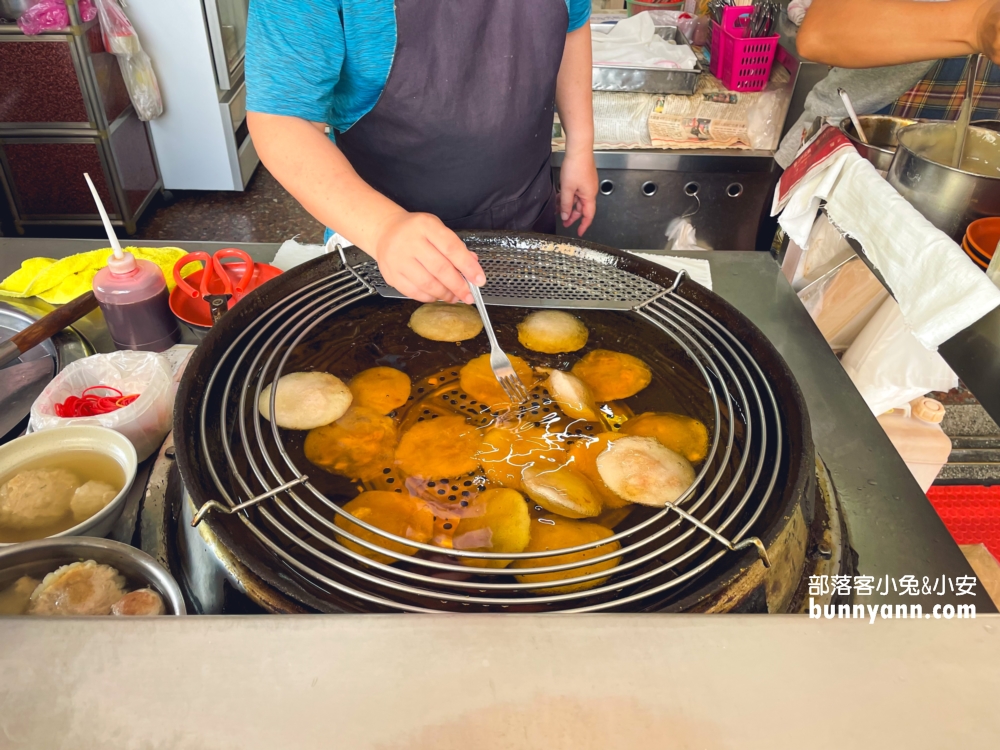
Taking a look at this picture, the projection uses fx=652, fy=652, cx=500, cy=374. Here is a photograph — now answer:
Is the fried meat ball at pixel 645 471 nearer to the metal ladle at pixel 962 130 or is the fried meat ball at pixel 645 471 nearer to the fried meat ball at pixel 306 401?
the fried meat ball at pixel 306 401

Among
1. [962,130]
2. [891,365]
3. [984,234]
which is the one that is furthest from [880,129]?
[984,234]

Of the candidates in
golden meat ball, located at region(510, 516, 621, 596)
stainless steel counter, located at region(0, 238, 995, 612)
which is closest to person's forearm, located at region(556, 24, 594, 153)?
stainless steel counter, located at region(0, 238, 995, 612)

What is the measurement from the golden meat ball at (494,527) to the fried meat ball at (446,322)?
1.70ft

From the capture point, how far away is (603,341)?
1706 mm

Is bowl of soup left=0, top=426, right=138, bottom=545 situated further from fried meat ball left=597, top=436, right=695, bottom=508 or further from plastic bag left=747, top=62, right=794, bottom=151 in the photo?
plastic bag left=747, top=62, right=794, bottom=151

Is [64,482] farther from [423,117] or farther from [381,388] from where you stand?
[423,117]

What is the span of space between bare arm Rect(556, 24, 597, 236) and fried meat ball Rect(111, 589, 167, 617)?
1733 millimetres

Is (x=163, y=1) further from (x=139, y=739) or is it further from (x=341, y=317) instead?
(x=139, y=739)

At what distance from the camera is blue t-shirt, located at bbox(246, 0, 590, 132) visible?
1.42 m

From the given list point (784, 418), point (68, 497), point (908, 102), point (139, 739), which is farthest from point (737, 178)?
point (139, 739)

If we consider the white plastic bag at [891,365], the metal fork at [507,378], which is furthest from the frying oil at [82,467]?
the white plastic bag at [891,365]

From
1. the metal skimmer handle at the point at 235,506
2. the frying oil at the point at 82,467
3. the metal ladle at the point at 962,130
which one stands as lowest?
the frying oil at the point at 82,467

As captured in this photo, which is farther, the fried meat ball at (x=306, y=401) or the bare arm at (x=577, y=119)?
the bare arm at (x=577, y=119)

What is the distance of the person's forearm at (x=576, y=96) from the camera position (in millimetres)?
2123
